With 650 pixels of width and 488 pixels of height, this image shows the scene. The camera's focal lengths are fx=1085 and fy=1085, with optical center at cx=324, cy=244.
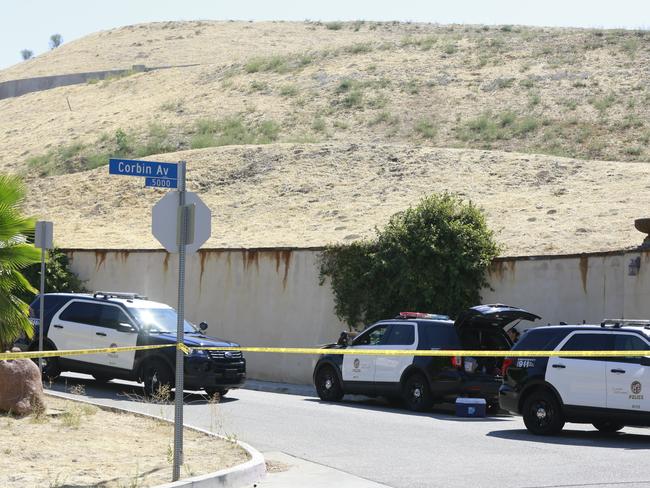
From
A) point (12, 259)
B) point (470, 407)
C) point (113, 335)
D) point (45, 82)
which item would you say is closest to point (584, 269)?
point (470, 407)

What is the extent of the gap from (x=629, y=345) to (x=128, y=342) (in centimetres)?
1012

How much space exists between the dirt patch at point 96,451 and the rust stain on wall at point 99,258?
49.4 feet

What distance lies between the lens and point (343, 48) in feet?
223

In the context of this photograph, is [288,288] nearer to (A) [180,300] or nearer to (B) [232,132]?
(A) [180,300]

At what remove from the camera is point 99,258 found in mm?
31375

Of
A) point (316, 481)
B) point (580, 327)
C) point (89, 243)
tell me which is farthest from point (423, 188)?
point (316, 481)

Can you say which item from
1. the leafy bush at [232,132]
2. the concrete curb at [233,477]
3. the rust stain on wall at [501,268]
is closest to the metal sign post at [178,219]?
the concrete curb at [233,477]

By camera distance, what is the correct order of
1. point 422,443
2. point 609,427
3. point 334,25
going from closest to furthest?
point 422,443, point 609,427, point 334,25

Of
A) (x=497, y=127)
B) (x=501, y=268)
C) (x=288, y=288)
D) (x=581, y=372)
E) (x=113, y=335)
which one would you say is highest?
(x=497, y=127)

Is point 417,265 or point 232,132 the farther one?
point 232,132

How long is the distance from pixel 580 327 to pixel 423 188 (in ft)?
73.0

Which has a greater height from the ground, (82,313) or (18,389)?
(82,313)

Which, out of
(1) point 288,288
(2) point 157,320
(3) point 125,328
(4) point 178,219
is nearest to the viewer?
(4) point 178,219

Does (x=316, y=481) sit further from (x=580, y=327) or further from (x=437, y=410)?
(x=437, y=410)
